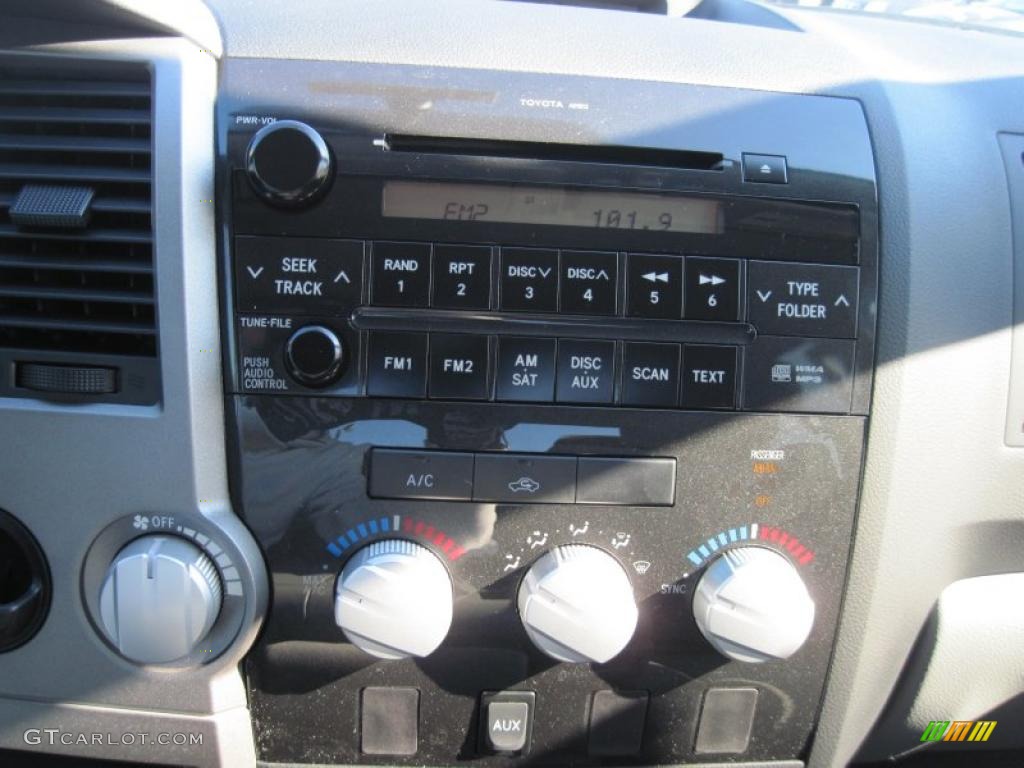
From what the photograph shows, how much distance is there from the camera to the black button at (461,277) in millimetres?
986

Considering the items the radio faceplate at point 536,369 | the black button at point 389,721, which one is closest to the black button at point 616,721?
the radio faceplate at point 536,369

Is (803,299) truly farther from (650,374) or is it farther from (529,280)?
(529,280)

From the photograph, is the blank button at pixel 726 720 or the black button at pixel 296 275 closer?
the black button at pixel 296 275

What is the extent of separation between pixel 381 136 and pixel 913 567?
2.86 ft

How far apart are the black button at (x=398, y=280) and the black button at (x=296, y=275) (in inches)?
0.9

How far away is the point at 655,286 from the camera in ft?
3.29

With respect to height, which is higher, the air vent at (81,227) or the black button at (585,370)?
the air vent at (81,227)

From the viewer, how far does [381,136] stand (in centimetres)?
99

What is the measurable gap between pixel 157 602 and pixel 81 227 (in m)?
0.44

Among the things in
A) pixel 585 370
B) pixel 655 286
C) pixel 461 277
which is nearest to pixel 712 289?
pixel 655 286

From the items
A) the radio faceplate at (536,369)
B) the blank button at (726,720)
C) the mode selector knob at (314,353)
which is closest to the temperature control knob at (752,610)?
the radio faceplate at (536,369)

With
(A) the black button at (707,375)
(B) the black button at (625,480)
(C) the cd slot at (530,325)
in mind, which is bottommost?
(B) the black button at (625,480)

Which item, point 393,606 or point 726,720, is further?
point 726,720

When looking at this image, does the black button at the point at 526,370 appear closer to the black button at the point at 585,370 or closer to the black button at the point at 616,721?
the black button at the point at 585,370
